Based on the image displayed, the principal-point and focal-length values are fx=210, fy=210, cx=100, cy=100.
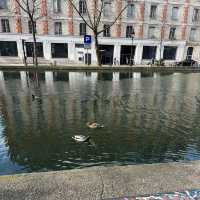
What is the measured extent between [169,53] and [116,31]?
1153 cm

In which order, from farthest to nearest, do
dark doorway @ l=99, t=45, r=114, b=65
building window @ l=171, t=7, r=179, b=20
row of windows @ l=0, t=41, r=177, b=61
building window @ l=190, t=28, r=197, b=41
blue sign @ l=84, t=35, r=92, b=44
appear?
building window @ l=190, t=28, r=197, b=41, building window @ l=171, t=7, r=179, b=20, dark doorway @ l=99, t=45, r=114, b=65, row of windows @ l=0, t=41, r=177, b=61, blue sign @ l=84, t=35, r=92, b=44

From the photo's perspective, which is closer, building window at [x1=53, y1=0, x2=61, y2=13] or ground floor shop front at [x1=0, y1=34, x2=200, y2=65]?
building window at [x1=53, y1=0, x2=61, y2=13]

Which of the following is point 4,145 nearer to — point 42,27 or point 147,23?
point 42,27

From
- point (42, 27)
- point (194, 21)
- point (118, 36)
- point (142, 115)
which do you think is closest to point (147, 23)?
point (118, 36)

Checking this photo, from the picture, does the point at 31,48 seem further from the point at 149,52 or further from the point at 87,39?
the point at 149,52

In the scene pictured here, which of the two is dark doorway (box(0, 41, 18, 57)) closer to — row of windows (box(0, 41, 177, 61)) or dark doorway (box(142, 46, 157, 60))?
row of windows (box(0, 41, 177, 61))

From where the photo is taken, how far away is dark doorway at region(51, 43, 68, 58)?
3556 cm

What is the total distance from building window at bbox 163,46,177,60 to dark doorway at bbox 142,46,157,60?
2189mm

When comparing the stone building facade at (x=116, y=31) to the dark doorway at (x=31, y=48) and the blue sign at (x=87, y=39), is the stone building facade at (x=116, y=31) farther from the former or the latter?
the blue sign at (x=87, y=39)

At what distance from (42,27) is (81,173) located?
3441 centimetres

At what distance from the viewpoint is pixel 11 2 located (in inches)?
1291

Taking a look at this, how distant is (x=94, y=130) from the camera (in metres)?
8.17

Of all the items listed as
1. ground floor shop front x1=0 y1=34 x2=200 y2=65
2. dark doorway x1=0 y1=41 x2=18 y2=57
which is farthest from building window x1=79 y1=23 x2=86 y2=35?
dark doorway x1=0 y1=41 x2=18 y2=57

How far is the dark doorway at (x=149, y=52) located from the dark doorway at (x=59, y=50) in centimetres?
1436
